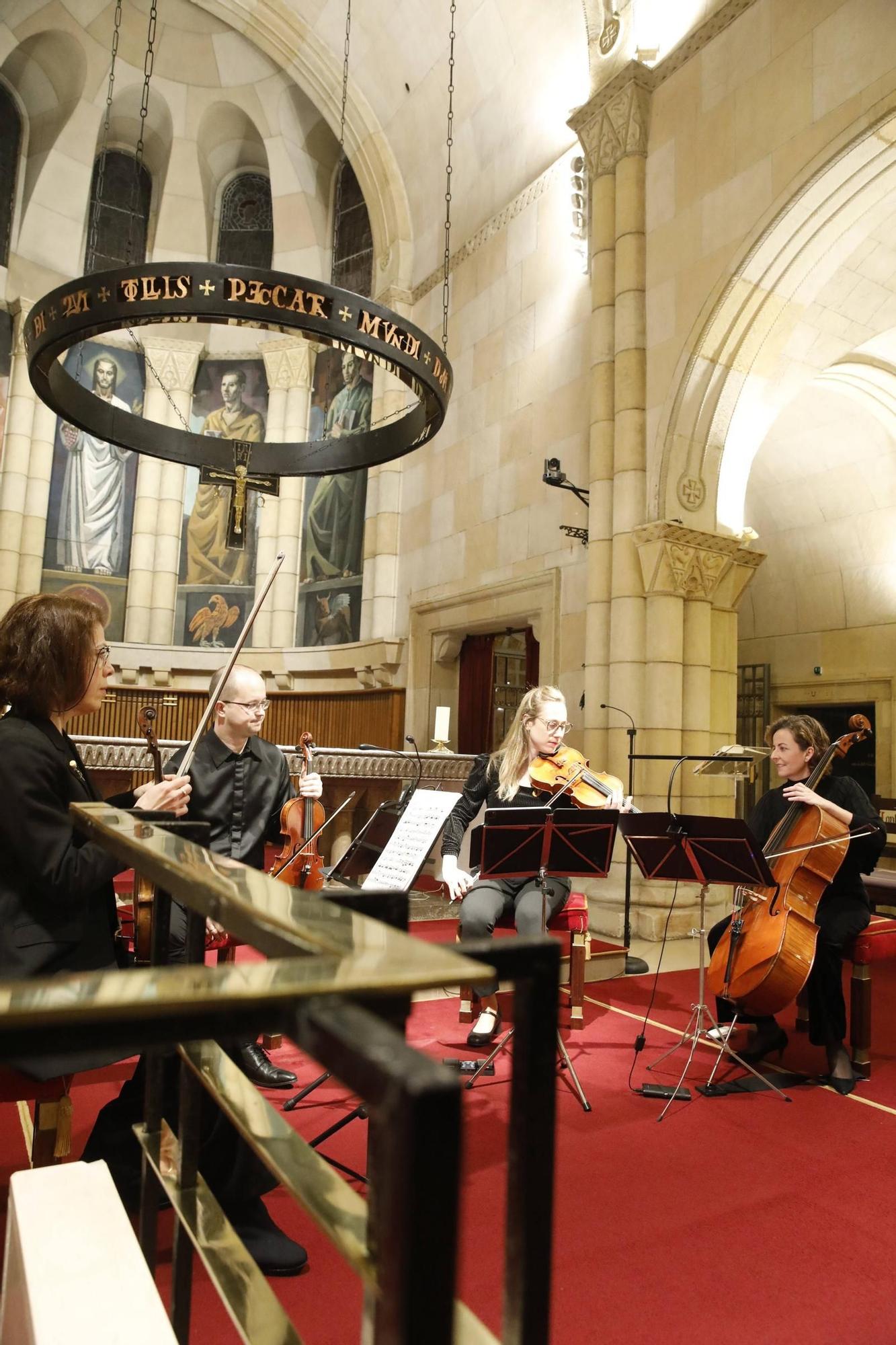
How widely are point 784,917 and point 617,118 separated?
299 inches

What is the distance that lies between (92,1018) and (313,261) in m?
15.1

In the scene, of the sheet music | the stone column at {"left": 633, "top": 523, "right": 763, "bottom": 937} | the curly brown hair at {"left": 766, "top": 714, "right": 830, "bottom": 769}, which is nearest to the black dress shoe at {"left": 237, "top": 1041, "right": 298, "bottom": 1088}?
the sheet music

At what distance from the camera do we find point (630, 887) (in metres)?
6.56

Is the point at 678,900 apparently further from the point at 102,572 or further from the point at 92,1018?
the point at 102,572

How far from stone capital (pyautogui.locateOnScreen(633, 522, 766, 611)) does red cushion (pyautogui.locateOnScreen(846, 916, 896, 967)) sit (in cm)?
365

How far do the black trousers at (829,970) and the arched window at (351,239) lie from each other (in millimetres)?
11727

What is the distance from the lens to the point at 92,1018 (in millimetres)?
506

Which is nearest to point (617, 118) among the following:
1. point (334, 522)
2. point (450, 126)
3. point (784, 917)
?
point (450, 126)

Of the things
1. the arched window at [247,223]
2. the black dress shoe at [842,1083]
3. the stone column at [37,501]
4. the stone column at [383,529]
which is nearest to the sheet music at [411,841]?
the black dress shoe at [842,1083]

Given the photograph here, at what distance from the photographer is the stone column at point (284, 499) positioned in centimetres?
1319

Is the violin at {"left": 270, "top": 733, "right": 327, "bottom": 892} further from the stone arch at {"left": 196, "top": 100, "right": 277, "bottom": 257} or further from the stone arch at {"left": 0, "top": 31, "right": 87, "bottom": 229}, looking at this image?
the stone arch at {"left": 0, "top": 31, "right": 87, "bottom": 229}

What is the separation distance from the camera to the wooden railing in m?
12.1

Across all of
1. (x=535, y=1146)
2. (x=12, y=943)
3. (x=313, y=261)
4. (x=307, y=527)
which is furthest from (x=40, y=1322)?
(x=313, y=261)

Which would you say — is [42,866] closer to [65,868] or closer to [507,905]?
[65,868]
